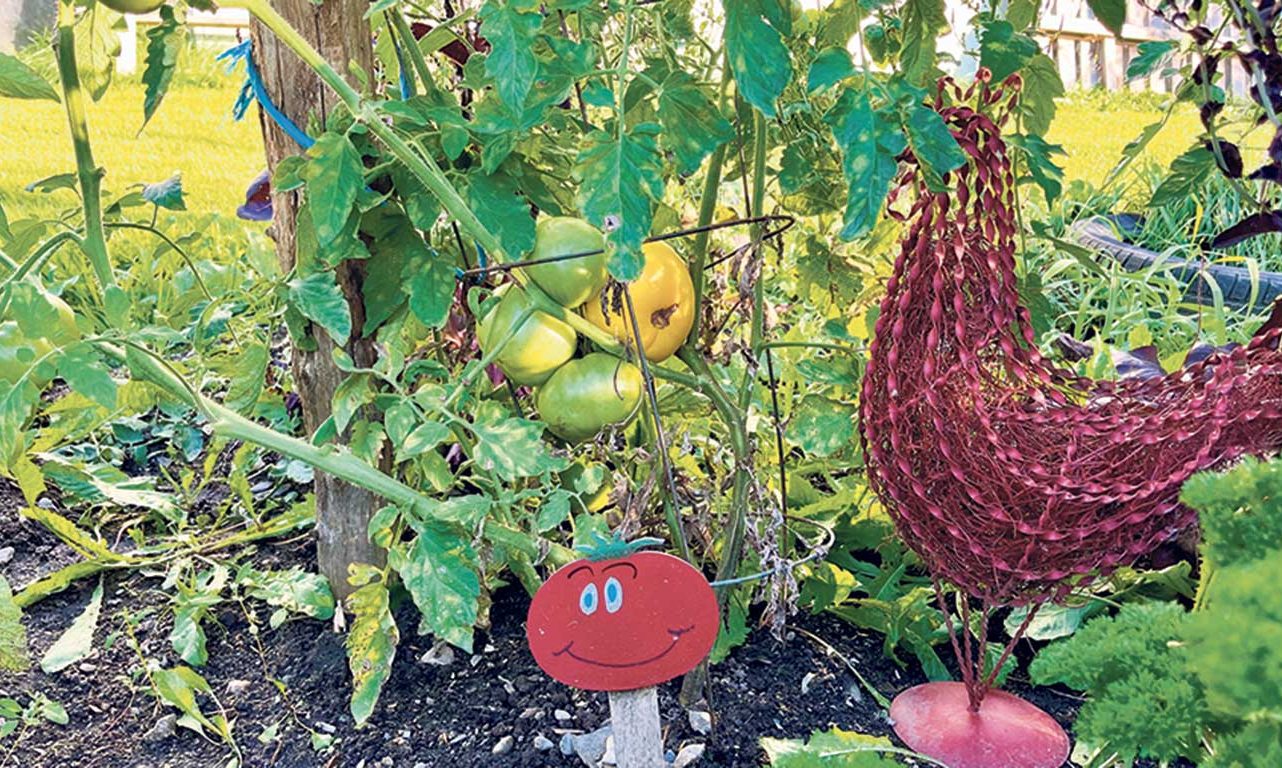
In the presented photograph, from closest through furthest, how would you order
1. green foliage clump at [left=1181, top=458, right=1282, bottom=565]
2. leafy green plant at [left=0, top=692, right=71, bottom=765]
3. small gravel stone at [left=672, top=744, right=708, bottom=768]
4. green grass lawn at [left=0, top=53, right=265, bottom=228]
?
green foliage clump at [left=1181, top=458, right=1282, bottom=565], small gravel stone at [left=672, top=744, right=708, bottom=768], leafy green plant at [left=0, top=692, right=71, bottom=765], green grass lawn at [left=0, top=53, right=265, bottom=228]

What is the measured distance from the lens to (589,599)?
39.4 inches

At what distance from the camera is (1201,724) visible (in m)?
0.73

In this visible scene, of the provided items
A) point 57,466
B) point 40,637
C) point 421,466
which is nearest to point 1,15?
point 57,466

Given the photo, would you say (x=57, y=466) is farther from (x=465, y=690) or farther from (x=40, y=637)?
(x=465, y=690)

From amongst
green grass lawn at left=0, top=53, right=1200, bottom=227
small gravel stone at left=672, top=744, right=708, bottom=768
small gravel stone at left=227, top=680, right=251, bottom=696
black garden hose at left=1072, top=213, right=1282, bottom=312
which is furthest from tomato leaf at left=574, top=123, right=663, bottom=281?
green grass lawn at left=0, top=53, right=1200, bottom=227

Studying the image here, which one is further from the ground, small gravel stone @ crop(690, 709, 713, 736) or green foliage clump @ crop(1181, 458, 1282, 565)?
green foliage clump @ crop(1181, 458, 1282, 565)

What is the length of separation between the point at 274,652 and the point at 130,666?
0.66ft

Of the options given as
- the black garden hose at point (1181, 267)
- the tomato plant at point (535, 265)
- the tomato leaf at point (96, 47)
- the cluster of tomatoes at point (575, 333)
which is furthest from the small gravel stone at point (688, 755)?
the black garden hose at point (1181, 267)

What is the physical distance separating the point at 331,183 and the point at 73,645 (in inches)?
33.9

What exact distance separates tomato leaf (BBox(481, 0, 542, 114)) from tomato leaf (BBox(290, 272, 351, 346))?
15.4 inches

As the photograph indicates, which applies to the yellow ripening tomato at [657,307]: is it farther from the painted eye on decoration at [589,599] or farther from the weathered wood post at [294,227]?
the weathered wood post at [294,227]

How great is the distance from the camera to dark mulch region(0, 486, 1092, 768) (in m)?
1.34

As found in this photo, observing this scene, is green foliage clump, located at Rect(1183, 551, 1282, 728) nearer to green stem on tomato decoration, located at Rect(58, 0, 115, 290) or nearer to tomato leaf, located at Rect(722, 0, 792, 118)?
tomato leaf, located at Rect(722, 0, 792, 118)

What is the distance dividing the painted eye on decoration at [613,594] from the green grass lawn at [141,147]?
259cm
